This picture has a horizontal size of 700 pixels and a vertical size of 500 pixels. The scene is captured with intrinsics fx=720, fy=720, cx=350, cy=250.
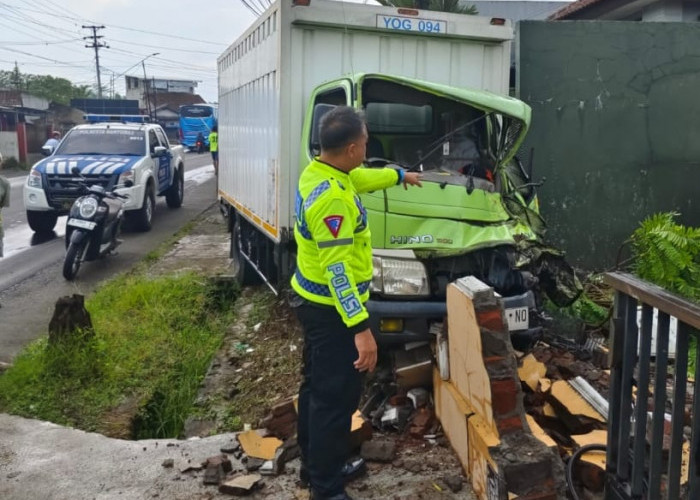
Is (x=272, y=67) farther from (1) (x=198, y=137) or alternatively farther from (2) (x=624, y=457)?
(1) (x=198, y=137)

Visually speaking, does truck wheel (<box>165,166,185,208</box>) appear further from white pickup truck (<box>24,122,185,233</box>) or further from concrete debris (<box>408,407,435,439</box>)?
concrete debris (<box>408,407,435,439</box>)

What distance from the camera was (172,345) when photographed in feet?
21.9

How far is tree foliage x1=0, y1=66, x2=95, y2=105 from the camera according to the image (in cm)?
6281

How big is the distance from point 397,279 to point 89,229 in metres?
6.07

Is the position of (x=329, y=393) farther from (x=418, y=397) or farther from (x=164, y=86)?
(x=164, y=86)

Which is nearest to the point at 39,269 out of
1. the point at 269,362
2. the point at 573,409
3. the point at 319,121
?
the point at 269,362

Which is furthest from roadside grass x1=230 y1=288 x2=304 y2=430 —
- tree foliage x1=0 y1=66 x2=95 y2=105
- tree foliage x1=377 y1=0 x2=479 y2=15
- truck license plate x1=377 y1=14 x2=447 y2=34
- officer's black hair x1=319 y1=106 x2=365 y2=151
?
tree foliage x1=0 y1=66 x2=95 y2=105

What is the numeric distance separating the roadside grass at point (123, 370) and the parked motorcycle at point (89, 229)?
1721 millimetres

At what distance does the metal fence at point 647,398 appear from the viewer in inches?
98.6

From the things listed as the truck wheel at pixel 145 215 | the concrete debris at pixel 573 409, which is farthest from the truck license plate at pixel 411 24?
the truck wheel at pixel 145 215

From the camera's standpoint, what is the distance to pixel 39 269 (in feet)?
32.8

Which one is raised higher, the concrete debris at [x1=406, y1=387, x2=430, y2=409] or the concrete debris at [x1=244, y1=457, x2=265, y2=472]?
the concrete debris at [x1=406, y1=387, x2=430, y2=409]

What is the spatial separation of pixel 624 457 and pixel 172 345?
460cm

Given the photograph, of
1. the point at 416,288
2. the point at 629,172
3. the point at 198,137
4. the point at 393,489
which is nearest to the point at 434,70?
the point at 416,288
